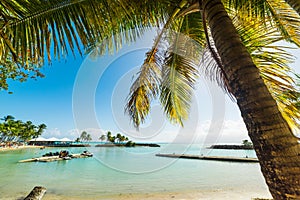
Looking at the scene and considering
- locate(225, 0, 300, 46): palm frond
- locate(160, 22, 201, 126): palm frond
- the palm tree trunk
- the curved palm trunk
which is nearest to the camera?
the curved palm trunk

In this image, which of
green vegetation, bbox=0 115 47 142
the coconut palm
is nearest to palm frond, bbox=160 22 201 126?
the coconut palm

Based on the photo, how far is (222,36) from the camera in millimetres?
1456

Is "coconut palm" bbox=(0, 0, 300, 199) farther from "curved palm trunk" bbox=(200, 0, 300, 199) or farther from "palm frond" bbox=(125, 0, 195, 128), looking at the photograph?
"palm frond" bbox=(125, 0, 195, 128)

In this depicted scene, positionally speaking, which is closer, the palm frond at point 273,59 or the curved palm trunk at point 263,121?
the curved palm trunk at point 263,121

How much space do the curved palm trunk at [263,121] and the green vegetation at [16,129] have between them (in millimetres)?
48056

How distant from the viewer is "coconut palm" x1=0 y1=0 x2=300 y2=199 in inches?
43.6

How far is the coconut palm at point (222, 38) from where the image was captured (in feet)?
3.63

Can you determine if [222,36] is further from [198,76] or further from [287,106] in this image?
[198,76]

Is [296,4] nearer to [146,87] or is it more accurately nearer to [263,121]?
[263,121]

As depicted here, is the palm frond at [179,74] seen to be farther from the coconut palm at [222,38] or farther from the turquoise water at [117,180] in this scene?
the turquoise water at [117,180]

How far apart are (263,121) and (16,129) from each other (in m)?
56.1

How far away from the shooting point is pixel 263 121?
3.77ft

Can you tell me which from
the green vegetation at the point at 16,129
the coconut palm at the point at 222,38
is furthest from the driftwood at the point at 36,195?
the green vegetation at the point at 16,129

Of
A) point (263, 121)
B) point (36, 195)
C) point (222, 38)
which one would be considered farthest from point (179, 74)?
point (36, 195)
